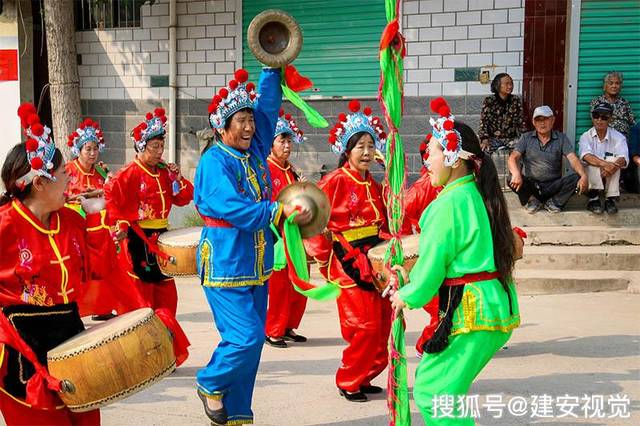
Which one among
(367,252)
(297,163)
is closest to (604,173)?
(297,163)

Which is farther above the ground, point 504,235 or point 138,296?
point 504,235

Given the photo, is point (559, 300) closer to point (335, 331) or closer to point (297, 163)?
point (335, 331)

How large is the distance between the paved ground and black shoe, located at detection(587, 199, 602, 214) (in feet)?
4.85

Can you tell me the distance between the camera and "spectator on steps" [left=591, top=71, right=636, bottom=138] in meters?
10.0

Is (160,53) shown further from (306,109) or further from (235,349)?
(235,349)

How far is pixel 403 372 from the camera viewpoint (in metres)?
3.92

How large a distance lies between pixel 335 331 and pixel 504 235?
12.9 ft

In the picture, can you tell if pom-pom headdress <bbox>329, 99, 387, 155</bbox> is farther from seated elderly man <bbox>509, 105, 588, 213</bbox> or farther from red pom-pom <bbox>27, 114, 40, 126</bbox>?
seated elderly man <bbox>509, 105, 588, 213</bbox>

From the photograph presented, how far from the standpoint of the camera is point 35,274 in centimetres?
363

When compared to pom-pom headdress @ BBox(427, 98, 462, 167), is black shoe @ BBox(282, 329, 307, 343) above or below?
below

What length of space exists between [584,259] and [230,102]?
562cm

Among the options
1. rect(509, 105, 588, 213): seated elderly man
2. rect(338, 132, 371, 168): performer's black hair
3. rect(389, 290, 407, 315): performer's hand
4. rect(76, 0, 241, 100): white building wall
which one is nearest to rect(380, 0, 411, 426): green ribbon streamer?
rect(389, 290, 407, 315): performer's hand

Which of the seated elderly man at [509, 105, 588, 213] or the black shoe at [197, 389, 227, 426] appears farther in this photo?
the seated elderly man at [509, 105, 588, 213]

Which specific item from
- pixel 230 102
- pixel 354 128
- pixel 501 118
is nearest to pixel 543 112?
pixel 501 118
